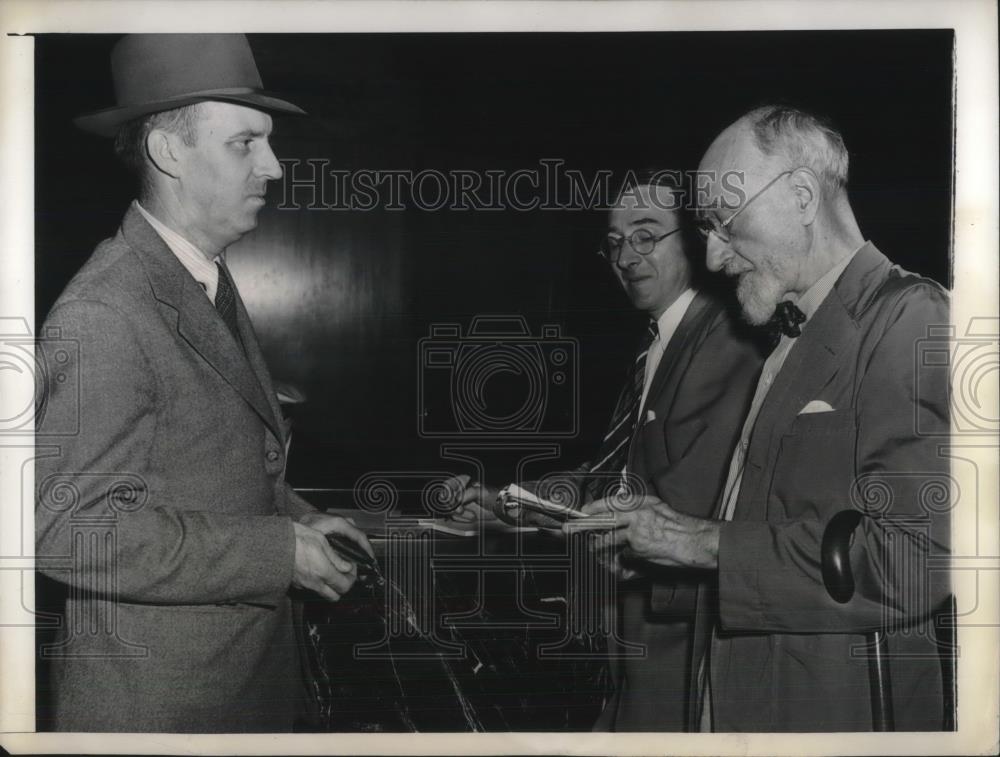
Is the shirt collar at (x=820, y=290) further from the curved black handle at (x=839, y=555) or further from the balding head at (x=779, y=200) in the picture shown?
the curved black handle at (x=839, y=555)

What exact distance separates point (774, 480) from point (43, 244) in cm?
160

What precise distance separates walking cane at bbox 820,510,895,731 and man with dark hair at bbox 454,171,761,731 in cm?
25

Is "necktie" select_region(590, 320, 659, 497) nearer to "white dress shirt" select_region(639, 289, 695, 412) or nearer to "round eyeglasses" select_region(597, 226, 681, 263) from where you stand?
"white dress shirt" select_region(639, 289, 695, 412)

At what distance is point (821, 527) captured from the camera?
6.47ft

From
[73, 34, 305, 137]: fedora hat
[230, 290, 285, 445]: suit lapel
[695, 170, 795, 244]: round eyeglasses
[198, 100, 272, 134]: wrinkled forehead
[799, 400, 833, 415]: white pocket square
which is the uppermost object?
[73, 34, 305, 137]: fedora hat

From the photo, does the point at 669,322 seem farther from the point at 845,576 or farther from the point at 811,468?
the point at 845,576

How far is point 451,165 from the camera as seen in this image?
6.64 feet

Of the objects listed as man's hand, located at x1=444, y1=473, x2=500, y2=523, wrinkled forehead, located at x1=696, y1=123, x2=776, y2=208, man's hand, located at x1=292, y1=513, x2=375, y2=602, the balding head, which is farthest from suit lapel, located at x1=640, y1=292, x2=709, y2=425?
man's hand, located at x1=292, y1=513, x2=375, y2=602

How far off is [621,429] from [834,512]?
18.3 inches

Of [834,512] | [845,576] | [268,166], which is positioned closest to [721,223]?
[834,512]

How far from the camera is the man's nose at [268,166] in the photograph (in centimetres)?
201

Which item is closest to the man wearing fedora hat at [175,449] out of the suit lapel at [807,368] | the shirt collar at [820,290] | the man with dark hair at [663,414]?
the man with dark hair at [663,414]

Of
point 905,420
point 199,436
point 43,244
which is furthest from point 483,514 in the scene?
point 43,244

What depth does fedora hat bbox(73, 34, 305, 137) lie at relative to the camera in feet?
6.54
